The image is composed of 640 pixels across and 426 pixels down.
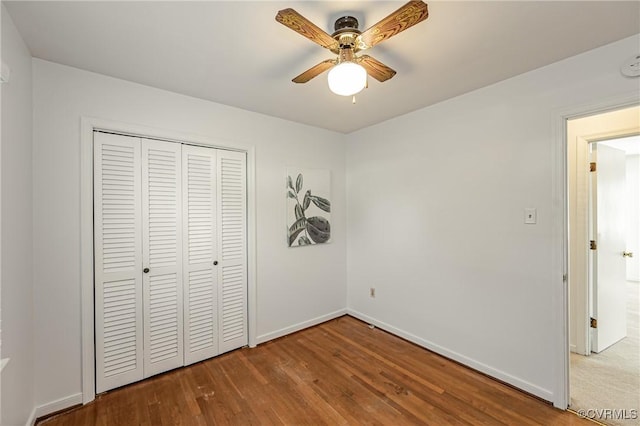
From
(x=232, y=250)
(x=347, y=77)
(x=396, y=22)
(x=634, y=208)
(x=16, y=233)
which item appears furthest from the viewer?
(x=634, y=208)

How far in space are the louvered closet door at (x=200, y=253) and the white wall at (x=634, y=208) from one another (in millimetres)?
7223

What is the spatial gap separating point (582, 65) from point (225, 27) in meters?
2.39

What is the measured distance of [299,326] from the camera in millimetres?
3260

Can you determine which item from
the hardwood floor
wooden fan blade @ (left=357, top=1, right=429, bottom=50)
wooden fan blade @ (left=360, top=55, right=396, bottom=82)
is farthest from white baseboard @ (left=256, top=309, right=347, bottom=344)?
wooden fan blade @ (left=357, top=1, right=429, bottom=50)

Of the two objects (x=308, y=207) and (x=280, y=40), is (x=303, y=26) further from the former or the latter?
(x=308, y=207)

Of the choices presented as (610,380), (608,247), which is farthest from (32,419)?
(608,247)

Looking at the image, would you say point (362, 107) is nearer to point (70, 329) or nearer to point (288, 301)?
point (288, 301)

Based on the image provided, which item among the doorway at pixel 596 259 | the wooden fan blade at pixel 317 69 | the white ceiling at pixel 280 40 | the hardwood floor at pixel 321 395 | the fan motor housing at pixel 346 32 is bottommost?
the hardwood floor at pixel 321 395

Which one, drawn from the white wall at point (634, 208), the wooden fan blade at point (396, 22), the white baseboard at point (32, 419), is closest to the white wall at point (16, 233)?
the white baseboard at point (32, 419)

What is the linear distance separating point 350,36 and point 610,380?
10.9 feet

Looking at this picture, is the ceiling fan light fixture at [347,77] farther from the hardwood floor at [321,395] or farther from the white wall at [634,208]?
the white wall at [634,208]

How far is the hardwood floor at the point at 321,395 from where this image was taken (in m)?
1.86

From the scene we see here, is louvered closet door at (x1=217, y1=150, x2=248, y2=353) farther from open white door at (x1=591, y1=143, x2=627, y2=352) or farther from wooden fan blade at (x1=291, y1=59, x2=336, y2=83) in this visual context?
open white door at (x1=591, y1=143, x2=627, y2=352)

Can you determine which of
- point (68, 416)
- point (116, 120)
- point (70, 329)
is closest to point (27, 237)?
point (70, 329)
